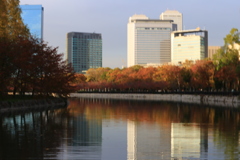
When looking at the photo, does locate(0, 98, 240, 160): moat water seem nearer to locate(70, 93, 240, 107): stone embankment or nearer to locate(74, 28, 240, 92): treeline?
locate(70, 93, 240, 107): stone embankment

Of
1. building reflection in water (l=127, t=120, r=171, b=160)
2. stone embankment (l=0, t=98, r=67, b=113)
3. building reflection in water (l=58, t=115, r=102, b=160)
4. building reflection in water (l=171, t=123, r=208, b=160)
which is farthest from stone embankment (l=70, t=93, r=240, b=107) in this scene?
building reflection in water (l=58, t=115, r=102, b=160)

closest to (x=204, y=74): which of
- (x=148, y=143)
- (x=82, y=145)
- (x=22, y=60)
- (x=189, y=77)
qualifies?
(x=189, y=77)

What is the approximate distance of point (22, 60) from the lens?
1607 inches

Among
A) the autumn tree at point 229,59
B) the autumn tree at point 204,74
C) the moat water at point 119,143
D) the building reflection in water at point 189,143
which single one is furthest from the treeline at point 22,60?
the autumn tree at point 204,74

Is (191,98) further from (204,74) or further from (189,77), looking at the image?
(189,77)

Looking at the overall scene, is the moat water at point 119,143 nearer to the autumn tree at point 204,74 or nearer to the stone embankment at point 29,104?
the stone embankment at point 29,104

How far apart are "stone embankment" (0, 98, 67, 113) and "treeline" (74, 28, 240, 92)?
53.1 ft

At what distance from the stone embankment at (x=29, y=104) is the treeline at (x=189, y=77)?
1617 centimetres

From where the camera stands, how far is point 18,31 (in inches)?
1831

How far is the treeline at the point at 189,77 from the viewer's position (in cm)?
7094

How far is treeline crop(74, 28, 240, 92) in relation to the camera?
70.9 metres

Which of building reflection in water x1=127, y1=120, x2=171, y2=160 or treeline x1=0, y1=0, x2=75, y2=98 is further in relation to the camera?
treeline x1=0, y1=0, x2=75, y2=98

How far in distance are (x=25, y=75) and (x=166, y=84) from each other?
61710 mm

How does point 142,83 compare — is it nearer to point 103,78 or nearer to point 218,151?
point 103,78
